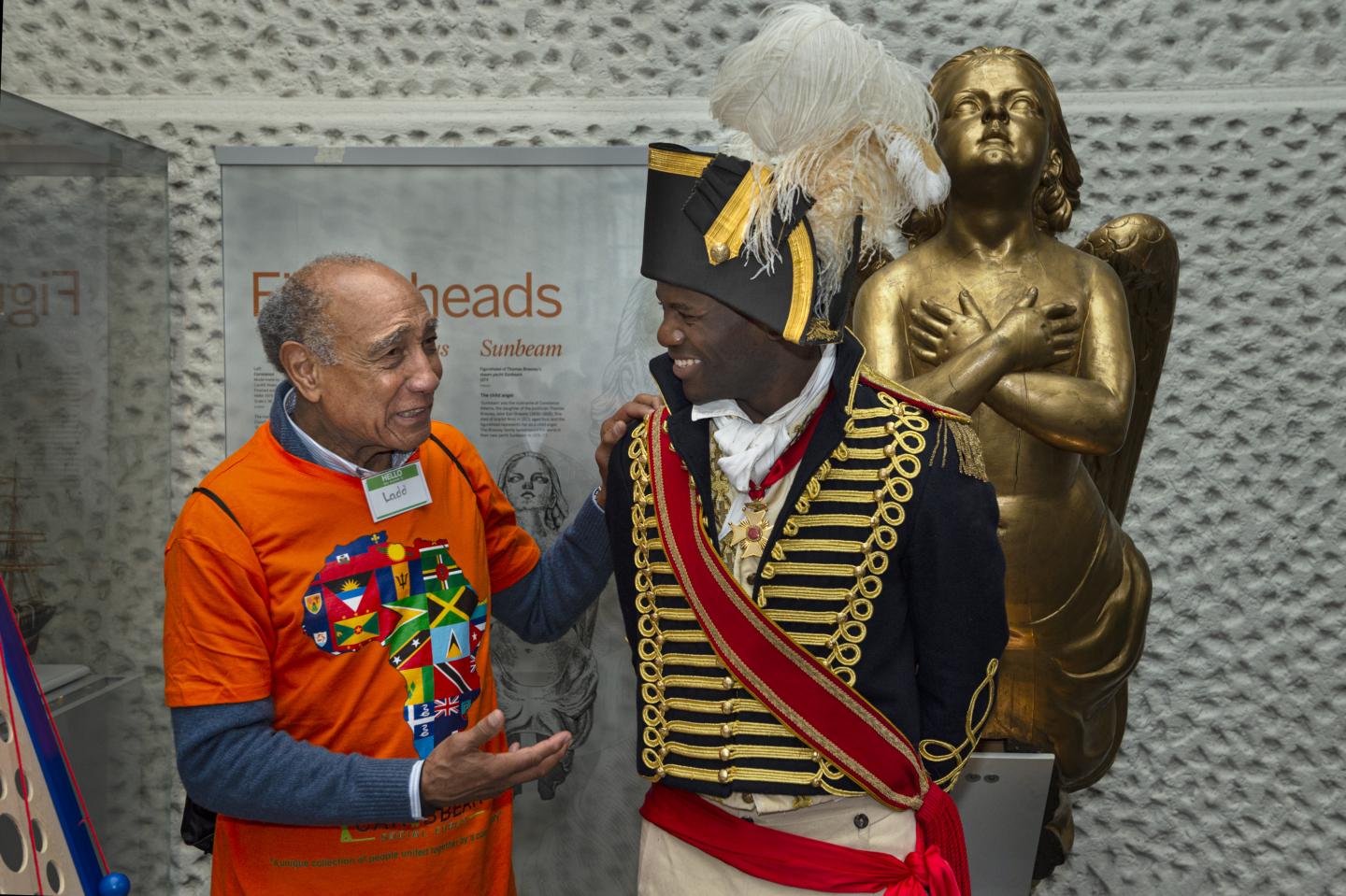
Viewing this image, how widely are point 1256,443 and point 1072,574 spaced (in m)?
1.05

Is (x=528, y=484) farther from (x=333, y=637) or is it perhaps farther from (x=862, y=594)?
(x=862, y=594)

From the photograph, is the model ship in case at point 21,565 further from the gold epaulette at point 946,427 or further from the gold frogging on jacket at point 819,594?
the gold epaulette at point 946,427

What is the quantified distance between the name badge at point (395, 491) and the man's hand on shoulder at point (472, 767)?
15.0 inches

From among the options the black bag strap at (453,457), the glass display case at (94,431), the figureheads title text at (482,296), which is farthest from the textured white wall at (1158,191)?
the black bag strap at (453,457)

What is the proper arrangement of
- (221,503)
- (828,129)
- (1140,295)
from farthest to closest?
1. (1140,295)
2. (221,503)
3. (828,129)

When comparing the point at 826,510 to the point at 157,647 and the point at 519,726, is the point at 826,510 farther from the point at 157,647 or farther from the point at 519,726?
the point at 157,647

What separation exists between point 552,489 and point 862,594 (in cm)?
148

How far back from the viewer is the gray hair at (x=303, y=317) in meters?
1.76

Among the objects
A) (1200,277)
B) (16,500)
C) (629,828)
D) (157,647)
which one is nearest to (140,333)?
(16,500)

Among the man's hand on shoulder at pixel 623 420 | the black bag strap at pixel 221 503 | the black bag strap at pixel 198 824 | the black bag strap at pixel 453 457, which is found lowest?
the black bag strap at pixel 198 824

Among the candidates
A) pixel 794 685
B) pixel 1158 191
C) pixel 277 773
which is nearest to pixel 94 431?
pixel 277 773

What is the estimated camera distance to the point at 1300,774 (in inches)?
116

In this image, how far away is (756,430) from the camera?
5.16 feet

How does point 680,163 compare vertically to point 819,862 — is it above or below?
above
